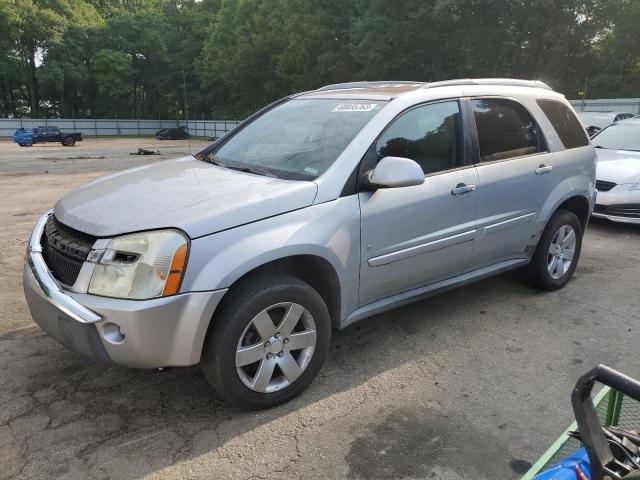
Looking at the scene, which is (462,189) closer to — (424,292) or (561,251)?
(424,292)

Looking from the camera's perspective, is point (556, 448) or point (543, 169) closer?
point (556, 448)

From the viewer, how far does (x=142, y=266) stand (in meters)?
2.46

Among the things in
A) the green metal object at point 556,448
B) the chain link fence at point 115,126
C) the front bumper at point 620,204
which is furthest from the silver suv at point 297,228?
the chain link fence at point 115,126

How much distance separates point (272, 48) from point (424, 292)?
4849cm

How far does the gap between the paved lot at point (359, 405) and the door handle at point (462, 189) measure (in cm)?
106

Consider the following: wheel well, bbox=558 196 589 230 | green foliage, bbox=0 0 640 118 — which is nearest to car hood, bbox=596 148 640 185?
wheel well, bbox=558 196 589 230

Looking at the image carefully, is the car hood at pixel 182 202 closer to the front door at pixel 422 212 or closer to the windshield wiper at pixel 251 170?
the windshield wiper at pixel 251 170

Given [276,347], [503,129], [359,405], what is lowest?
[359,405]

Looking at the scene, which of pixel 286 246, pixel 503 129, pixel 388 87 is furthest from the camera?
pixel 503 129

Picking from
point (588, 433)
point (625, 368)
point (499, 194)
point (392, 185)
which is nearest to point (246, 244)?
point (392, 185)

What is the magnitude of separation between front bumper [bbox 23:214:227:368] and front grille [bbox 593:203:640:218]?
623 centimetres

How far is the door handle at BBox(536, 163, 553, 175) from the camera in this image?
13.7 ft

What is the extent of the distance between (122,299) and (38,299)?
0.62 metres

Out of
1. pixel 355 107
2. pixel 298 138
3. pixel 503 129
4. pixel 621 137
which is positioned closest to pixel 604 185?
pixel 621 137
